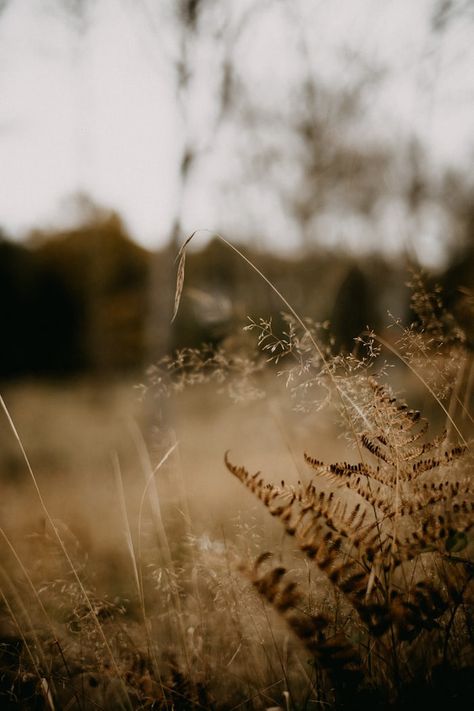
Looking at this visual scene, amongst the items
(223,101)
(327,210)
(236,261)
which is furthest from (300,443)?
(236,261)

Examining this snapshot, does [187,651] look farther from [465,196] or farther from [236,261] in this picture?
[236,261]

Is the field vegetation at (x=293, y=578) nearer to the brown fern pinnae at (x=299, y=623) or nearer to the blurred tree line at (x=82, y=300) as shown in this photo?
the brown fern pinnae at (x=299, y=623)

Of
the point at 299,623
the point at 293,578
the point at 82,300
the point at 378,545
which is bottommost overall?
the point at 82,300

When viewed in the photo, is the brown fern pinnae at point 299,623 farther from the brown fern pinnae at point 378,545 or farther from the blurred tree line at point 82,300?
the blurred tree line at point 82,300

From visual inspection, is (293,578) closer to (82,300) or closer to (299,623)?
(299,623)

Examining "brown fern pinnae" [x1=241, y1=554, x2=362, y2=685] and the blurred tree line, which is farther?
the blurred tree line

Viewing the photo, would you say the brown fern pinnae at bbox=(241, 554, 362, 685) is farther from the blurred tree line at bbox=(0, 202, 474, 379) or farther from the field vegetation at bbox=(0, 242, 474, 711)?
the blurred tree line at bbox=(0, 202, 474, 379)

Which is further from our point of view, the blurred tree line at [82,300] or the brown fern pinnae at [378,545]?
the blurred tree line at [82,300]

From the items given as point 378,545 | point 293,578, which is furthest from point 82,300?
point 378,545

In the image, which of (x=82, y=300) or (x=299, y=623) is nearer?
(x=299, y=623)

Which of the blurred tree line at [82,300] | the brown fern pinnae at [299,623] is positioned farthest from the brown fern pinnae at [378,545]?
the blurred tree line at [82,300]

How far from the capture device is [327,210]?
6.20m

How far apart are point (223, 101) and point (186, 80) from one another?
37cm

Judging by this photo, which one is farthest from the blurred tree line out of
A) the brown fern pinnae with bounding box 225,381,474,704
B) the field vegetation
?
the brown fern pinnae with bounding box 225,381,474,704
